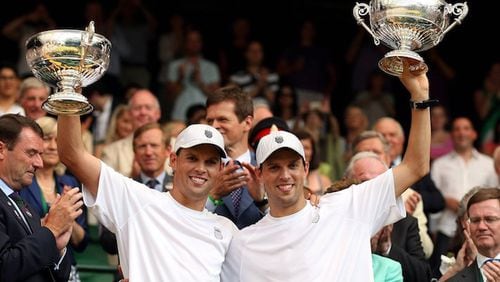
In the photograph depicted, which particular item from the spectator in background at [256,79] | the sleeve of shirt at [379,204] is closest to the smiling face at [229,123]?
the sleeve of shirt at [379,204]

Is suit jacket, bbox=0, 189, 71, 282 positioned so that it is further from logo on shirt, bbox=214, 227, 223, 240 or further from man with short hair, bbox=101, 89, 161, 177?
man with short hair, bbox=101, 89, 161, 177

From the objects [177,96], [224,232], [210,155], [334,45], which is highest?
[334,45]

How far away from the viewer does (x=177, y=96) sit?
14570 millimetres

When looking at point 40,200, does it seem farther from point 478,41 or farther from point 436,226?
point 478,41

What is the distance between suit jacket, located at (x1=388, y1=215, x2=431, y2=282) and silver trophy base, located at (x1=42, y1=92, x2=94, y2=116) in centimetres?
276

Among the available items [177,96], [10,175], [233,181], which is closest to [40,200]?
[10,175]

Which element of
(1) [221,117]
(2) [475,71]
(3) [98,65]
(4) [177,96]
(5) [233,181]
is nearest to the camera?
(3) [98,65]

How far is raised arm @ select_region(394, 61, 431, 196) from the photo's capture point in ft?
24.1

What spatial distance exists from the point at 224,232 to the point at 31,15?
7779mm

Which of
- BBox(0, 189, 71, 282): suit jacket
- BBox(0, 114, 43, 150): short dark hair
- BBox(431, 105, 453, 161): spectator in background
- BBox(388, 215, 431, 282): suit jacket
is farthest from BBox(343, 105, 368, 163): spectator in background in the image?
BBox(0, 189, 71, 282): suit jacket

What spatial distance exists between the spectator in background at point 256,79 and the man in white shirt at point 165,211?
6.68 metres

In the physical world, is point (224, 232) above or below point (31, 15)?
below

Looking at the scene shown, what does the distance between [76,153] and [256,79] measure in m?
7.38

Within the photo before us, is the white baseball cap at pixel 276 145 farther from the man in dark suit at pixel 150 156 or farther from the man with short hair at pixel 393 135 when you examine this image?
the man with short hair at pixel 393 135
